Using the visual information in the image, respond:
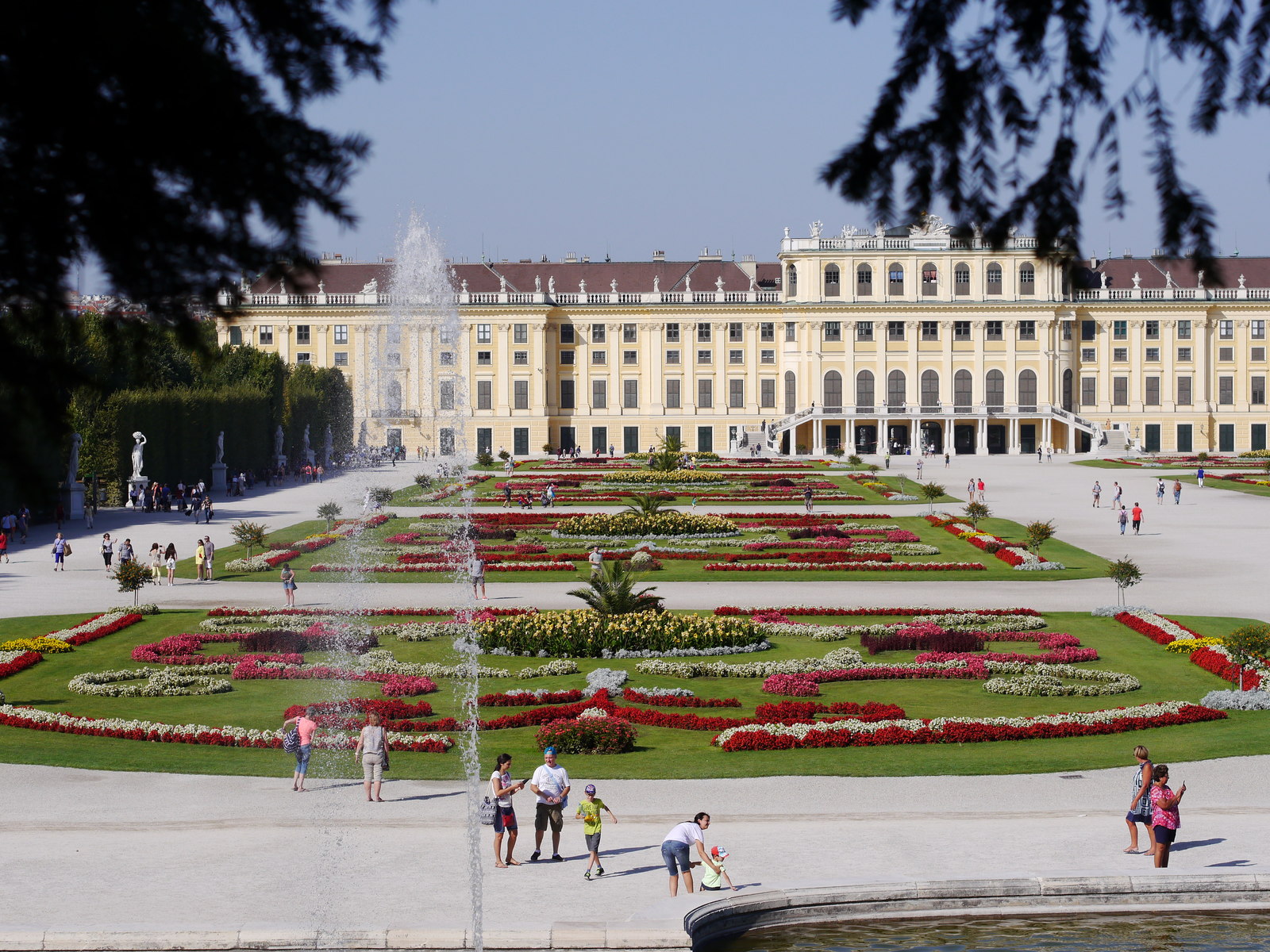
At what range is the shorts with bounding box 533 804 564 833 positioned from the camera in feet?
45.9

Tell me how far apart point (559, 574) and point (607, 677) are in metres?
14.2

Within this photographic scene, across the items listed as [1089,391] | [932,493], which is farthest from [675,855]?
[1089,391]

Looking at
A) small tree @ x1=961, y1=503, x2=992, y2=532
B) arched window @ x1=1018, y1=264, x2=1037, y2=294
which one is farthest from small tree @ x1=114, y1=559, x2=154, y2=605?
arched window @ x1=1018, y1=264, x2=1037, y2=294

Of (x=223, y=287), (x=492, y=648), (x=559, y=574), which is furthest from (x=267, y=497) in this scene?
(x=223, y=287)

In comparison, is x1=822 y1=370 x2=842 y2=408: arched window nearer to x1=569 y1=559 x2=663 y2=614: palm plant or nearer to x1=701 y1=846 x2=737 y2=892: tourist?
x1=569 y1=559 x2=663 y2=614: palm plant

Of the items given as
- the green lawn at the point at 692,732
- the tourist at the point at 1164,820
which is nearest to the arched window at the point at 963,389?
the green lawn at the point at 692,732

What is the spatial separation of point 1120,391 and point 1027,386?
6.43 metres

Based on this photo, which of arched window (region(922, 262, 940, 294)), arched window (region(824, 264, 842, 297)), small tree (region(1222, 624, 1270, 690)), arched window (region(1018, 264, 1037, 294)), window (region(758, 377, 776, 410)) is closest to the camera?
small tree (region(1222, 624, 1270, 690))

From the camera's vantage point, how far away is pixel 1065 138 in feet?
18.7

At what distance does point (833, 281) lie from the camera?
3974 inches

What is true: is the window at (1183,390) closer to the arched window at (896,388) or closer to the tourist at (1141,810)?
the arched window at (896,388)

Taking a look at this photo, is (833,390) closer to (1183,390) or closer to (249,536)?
(1183,390)

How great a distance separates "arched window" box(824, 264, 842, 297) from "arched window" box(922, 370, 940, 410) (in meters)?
7.67

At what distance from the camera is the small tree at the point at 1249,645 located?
21344 mm
